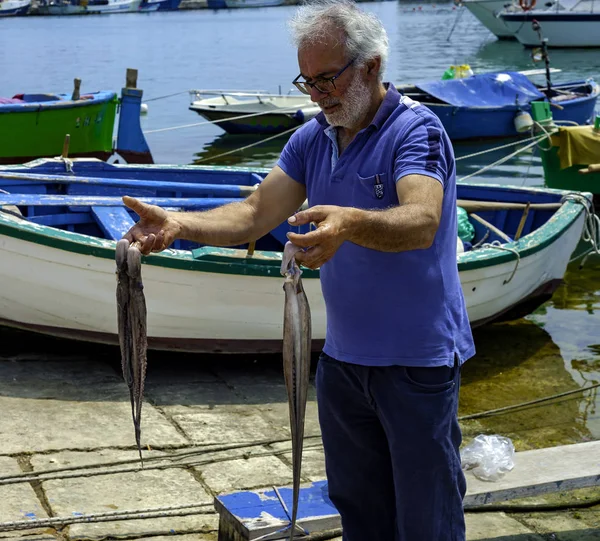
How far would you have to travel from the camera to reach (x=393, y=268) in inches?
118

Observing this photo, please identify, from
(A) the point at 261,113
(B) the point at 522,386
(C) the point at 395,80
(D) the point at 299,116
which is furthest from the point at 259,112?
(C) the point at 395,80

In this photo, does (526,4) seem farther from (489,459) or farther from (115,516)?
(115,516)

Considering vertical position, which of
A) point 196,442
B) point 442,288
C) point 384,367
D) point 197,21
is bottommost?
point 197,21

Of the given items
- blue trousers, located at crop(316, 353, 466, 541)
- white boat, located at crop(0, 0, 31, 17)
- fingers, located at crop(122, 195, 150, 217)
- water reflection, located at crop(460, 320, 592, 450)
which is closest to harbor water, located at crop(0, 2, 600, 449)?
water reflection, located at crop(460, 320, 592, 450)

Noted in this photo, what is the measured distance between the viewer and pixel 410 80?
1503 inches

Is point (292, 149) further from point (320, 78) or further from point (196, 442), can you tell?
point (196, 442)

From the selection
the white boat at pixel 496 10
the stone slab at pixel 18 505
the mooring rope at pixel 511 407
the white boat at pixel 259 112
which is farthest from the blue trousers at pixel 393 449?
the white boat at pixel 496 10

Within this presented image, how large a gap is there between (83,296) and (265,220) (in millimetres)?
4111

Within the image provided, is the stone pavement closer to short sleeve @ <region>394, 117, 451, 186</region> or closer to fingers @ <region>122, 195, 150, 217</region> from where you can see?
fingers @ <region>122, 195, 150, 217</region>

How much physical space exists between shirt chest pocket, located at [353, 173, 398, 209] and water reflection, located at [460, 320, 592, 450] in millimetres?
3949

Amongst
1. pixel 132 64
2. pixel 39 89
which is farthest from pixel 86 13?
pixel 39 89

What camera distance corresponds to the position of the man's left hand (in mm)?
2465

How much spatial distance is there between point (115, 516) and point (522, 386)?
172 inches

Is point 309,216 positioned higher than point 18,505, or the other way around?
point 309,216
